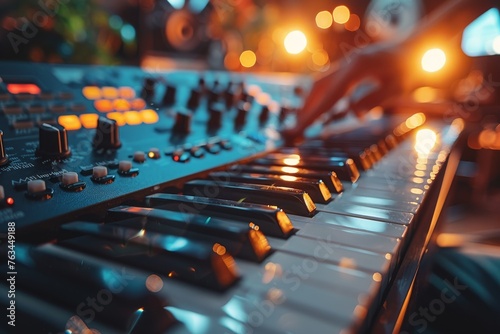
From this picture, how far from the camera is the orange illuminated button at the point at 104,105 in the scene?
88 centimetres

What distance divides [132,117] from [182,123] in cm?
11

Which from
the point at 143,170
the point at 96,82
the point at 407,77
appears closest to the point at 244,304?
the point at 143,170

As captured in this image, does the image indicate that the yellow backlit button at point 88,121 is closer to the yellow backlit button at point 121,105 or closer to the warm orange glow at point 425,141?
the yellow backlit button at point 121,105

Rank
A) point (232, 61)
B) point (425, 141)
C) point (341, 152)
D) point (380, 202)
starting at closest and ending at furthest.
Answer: point (380, 202) → point (341, 152) → point (425, 141) → point (232, 61)

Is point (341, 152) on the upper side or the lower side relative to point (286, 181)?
upper

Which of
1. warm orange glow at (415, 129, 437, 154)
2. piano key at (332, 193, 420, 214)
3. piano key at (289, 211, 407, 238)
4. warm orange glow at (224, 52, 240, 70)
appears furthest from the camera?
warm orange glow at (224, 52, 240, 70)

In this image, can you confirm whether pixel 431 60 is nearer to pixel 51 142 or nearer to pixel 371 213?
pixel 371 213

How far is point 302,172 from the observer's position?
796 mm

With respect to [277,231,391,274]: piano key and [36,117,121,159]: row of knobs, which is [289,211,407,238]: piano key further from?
[36,117,121,159]: row of knobs

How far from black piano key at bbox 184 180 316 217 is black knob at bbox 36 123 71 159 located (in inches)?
8.4

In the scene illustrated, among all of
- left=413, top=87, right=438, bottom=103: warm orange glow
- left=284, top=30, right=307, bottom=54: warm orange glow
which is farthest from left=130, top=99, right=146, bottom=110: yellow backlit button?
left=413, top=87, right=438, bottom=103: warm orange glow

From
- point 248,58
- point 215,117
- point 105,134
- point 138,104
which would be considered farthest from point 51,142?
point 248,58

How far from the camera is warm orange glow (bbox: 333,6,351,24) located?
4.46 m

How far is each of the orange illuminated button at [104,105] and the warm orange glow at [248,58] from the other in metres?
1.58
